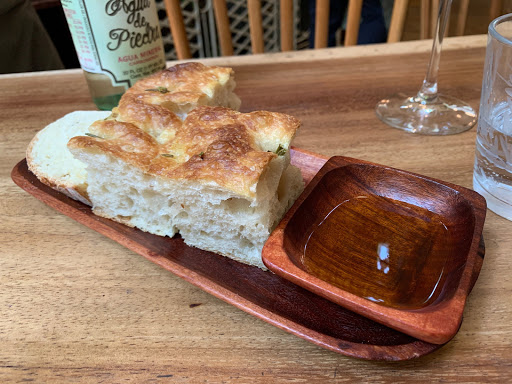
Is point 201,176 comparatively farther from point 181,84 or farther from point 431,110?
point 431,110

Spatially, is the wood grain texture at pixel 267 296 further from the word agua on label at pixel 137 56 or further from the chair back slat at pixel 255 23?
the chair back slat at pixel 255 23

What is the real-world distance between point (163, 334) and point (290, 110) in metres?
0.70

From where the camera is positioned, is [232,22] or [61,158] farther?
[232,22]

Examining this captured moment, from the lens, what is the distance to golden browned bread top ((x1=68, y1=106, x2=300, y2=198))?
632 millimetres

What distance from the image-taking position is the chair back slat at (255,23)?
151 centimetres

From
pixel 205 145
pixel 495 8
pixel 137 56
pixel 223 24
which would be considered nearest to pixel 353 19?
pixel 223 24

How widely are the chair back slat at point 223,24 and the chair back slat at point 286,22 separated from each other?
0.19 metres

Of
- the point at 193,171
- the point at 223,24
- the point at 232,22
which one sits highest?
the point at 193,171

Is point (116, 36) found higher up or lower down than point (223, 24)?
higher up

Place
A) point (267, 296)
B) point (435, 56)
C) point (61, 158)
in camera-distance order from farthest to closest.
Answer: point (435, 56)
point (61, 158)
point (267, 296)

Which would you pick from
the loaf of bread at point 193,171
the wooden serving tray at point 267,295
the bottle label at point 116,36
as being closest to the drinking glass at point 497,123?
the wooden serving tray at point 267,295

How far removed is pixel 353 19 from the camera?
5.14ft

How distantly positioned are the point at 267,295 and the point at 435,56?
0.70 m

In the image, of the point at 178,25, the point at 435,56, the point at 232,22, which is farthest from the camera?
the point at 232,22
